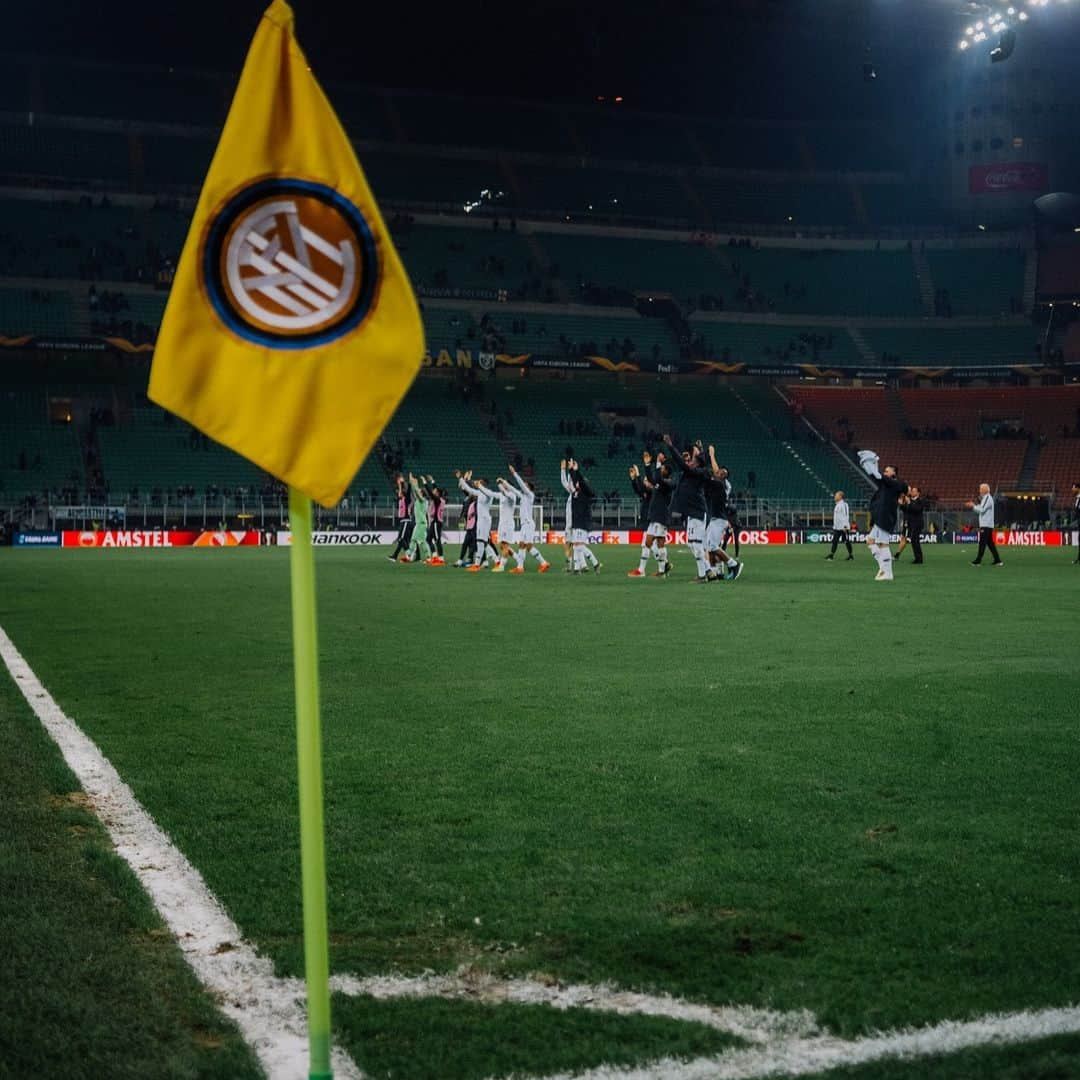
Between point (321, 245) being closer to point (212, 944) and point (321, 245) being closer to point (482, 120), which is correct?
point (212, 944)

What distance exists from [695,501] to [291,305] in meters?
20.4

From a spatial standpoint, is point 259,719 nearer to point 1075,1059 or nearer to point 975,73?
point 1075,1059

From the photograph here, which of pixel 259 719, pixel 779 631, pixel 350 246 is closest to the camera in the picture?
pixel 350 246

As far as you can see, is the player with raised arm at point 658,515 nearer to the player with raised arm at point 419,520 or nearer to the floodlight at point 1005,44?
the player with raised arm at point 419,520

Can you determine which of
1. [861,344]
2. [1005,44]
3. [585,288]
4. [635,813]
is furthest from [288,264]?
[861,344]

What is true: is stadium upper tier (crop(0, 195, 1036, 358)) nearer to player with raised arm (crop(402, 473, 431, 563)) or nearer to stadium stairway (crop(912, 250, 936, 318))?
stadium stairway (crop(912, 250, 936, 318))

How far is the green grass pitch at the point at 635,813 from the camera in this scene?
3.47 m

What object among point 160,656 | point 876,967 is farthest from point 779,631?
point 876,967

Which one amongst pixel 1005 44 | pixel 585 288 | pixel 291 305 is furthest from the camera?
pixel 585 288

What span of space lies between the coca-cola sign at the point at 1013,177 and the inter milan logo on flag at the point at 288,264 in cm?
7076

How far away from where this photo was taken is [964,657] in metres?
11.1

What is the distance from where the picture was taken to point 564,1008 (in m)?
3.36

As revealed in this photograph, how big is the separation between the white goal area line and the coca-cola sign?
70269 millimetres

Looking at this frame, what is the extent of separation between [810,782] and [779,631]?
754cm
